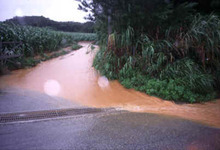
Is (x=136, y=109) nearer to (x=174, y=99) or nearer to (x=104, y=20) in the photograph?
(x=174, y=99)

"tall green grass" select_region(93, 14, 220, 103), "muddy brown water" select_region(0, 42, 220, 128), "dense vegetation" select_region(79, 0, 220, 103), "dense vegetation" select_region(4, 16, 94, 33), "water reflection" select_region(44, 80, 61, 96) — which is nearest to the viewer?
"muddy brown water" select_region(0, 42, 220, 128)

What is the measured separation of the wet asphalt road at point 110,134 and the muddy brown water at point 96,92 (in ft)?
2.25

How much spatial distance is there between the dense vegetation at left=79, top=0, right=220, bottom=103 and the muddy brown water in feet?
1.27

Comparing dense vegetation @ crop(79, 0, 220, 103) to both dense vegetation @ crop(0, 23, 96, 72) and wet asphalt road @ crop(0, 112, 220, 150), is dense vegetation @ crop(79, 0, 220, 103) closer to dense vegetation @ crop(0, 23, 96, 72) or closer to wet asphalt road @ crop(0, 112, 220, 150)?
wet asphalt road @ crop(0, 112, 220, 150)

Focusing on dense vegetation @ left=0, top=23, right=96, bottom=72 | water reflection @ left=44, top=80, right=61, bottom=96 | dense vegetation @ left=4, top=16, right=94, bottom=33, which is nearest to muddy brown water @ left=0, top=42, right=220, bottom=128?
water reflection @ left=44, top=80, right=61, bottom=96

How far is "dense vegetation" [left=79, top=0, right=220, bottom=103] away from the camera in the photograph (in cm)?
583

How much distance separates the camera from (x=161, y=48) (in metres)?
6.59

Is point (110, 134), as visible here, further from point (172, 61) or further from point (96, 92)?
point (172, 61)

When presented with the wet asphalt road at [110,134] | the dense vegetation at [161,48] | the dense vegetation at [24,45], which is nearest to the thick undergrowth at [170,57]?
the dense vegetation at [161,48]

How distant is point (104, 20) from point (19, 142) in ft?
18.1

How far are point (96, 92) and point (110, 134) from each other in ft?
9.66

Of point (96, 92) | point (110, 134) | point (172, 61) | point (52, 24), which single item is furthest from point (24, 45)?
point (52, 24)

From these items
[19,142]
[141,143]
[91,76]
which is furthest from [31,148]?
[91,76]

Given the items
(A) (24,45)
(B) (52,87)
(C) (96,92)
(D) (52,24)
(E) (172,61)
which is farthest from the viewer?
(D) (52,24)
